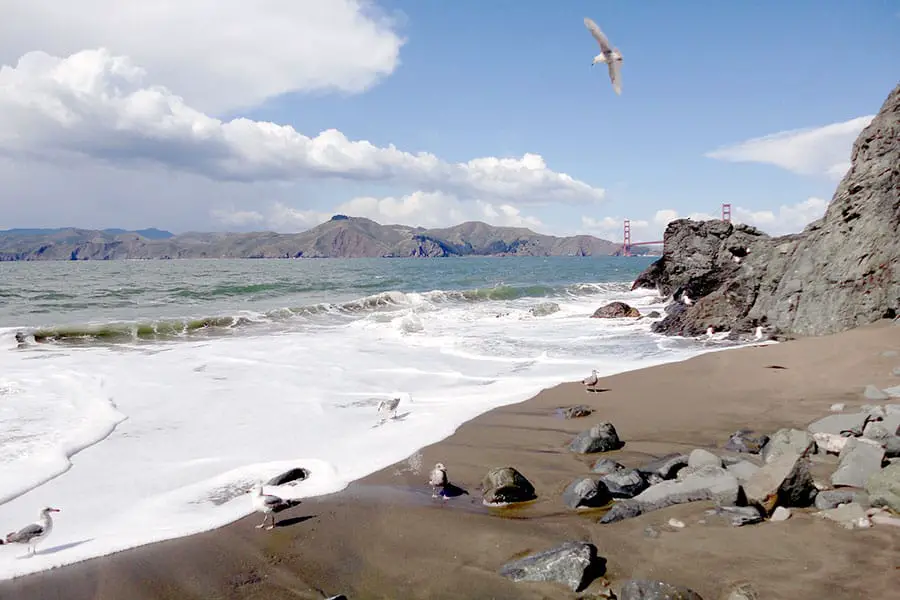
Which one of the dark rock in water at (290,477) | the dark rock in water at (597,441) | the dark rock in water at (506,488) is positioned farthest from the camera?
the dark rock in water at (597,441)

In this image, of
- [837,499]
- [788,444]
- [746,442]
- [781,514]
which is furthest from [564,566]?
[746,442]

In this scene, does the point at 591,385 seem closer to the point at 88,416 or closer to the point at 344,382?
the point at 344,382

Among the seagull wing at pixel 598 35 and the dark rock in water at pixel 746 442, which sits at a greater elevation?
the seagull wing at pixel 598 35

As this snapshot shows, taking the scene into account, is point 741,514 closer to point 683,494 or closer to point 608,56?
point 683,494

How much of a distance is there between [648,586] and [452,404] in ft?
18.0

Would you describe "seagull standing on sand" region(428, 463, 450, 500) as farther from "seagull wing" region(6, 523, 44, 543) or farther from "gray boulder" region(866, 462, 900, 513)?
"gray boulder" region(866, 462, 900, 513)

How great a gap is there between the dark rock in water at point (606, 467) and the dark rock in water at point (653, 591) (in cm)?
227

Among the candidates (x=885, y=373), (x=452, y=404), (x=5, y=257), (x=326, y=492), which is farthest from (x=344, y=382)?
(x=5, y=257)

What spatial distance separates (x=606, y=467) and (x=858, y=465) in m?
2.01

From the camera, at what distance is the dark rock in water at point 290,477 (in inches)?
219

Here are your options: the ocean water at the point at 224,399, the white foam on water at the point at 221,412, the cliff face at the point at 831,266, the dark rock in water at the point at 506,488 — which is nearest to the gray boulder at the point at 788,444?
the dark rock in water at the point at 506,488

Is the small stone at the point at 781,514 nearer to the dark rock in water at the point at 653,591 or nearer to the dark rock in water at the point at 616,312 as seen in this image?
the dark rock in water at the point at 653,591

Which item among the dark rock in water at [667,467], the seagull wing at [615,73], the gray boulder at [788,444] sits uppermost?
the seagull wing at [615,73]

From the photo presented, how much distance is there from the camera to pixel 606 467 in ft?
18.4
